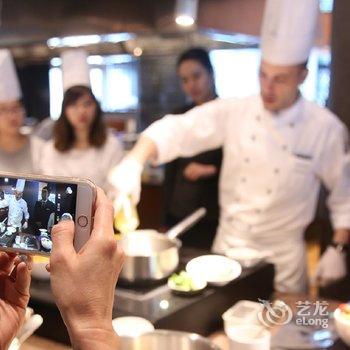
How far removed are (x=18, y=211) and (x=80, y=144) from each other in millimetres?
1828

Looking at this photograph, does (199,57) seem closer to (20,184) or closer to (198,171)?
(198,171)

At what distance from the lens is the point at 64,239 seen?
627mm

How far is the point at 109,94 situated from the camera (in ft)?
22.7

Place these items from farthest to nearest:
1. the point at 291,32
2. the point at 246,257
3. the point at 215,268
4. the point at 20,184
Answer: the point at 291,32 < the point at 246,257 < the point at 215,268 < the point at 20,184

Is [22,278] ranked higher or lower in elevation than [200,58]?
lower

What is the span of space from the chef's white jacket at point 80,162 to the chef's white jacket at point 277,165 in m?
0.68

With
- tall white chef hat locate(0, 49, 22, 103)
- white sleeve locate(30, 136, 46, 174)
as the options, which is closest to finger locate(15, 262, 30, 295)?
white sleeve locate(30, 136, 46, 174)

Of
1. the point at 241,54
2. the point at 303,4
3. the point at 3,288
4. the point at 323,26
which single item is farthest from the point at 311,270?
the point at 241,54

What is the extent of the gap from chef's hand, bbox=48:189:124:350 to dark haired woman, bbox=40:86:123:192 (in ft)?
6.22

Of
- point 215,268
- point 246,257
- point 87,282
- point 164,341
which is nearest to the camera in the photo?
point 87,282

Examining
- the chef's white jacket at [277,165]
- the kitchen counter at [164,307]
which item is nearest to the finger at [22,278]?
the kitchen counter at [164,307]

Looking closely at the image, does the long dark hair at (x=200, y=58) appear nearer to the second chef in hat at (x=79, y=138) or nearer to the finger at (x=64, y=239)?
the second chef in hat at (x=79, y=138)

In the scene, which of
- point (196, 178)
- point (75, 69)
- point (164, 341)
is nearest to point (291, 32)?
point (196, 178)

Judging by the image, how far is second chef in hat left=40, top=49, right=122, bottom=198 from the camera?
8.23 ft
